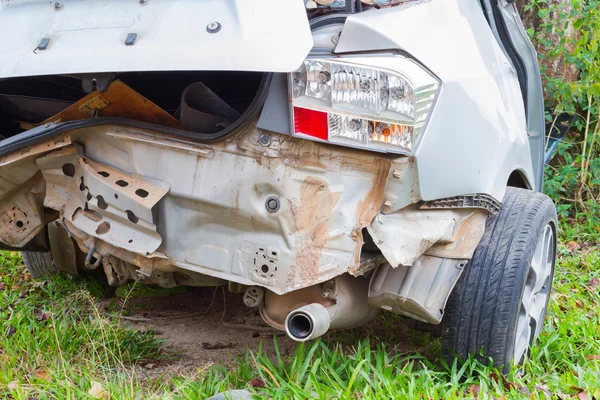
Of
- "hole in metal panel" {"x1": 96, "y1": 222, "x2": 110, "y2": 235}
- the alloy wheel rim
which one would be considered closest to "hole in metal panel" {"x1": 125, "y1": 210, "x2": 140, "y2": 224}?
"hole in metal panel" {"x1": 96, "y1": 222, "x2": 110, "y2": 235}

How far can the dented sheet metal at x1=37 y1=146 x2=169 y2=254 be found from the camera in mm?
2365

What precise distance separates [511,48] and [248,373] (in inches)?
79.8

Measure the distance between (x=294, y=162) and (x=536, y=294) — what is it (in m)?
1.47

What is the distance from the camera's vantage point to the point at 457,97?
95.3 inches

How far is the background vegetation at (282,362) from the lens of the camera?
8.44 feet

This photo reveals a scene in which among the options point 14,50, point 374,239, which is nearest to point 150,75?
point 14,50

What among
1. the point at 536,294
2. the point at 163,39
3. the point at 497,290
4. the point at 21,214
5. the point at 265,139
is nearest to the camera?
the point at 163,39

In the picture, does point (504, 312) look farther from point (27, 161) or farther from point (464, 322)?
point (27, 161)

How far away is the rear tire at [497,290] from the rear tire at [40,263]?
241 cm

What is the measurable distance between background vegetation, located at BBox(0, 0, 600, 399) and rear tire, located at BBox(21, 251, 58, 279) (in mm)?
66

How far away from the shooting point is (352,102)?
2166 millimetres

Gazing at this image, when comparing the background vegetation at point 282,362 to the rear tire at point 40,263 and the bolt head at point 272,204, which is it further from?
the bolt head at point 272,204

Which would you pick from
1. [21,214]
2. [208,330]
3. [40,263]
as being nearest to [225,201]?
[21,214]

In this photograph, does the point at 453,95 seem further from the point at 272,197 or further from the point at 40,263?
the point at 40,263
